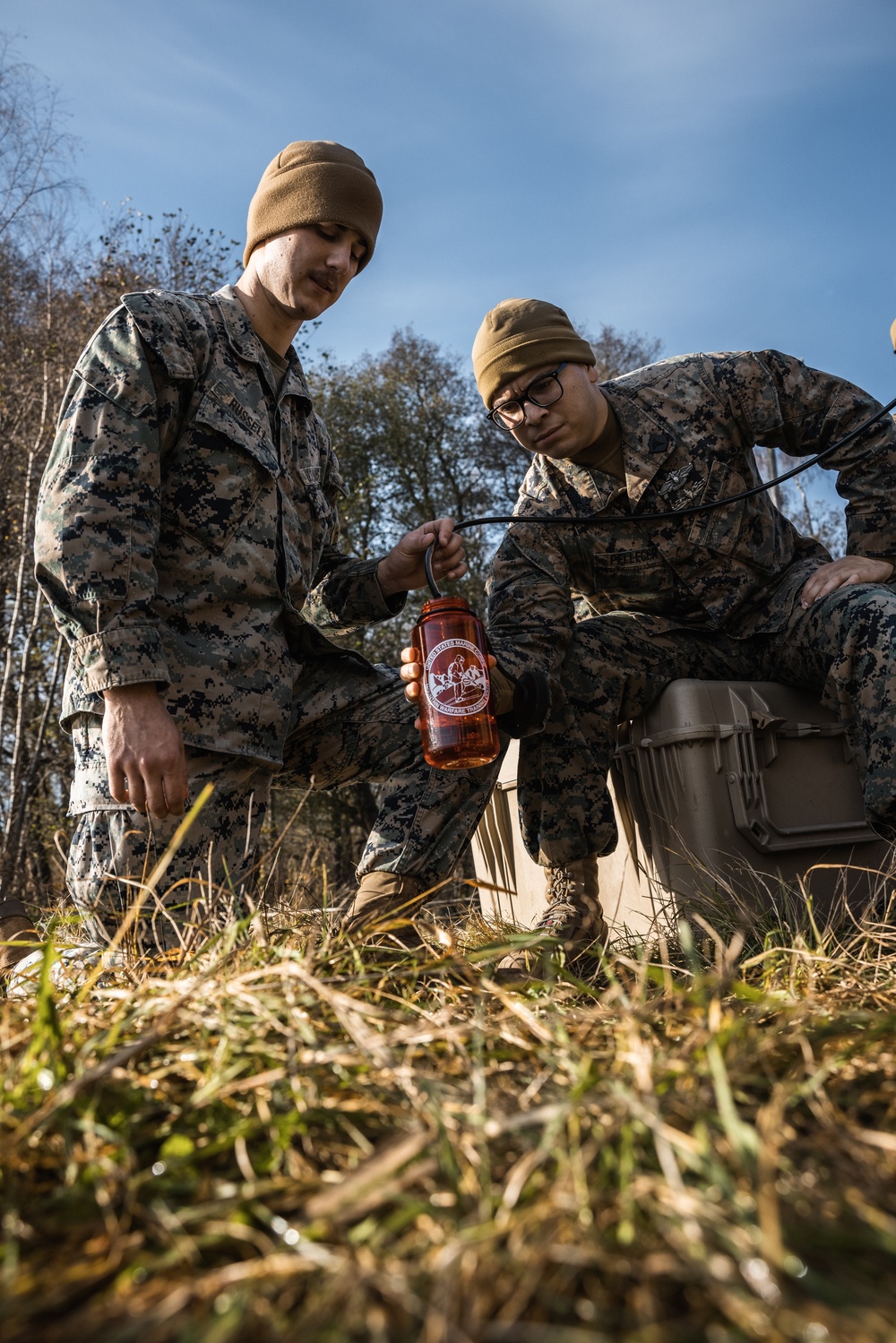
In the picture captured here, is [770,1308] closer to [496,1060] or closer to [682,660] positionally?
[496,1060]

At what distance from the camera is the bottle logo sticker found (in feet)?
7.95

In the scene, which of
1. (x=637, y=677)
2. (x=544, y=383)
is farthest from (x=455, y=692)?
(x=544, y=383)

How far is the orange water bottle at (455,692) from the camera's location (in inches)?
95.0

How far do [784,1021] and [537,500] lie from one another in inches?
100

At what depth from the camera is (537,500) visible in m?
3.54

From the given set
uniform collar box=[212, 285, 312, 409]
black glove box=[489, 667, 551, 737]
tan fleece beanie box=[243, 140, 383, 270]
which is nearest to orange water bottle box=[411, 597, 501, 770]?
black glove box=[489, 667, 551, 737]

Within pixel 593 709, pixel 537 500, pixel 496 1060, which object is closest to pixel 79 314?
pixel 537 500

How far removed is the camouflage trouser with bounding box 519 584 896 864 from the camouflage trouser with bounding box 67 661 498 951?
0.34 meters

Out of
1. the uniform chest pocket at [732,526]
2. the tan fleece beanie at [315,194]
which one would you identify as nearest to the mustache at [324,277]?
the tan fleece beanie at [315,194]

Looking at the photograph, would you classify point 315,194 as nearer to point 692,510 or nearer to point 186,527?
point 186,527

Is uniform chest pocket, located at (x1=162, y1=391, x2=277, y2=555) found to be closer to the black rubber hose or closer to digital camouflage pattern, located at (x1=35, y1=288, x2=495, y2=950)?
digital camouflage pattern, located at (x1=35, y1=288, x2=495, y2=950)

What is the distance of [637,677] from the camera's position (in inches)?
126

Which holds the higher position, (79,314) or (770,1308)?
(79,314)

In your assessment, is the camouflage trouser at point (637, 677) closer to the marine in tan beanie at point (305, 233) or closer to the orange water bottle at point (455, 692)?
the orange water bottle at point (455, 692)
